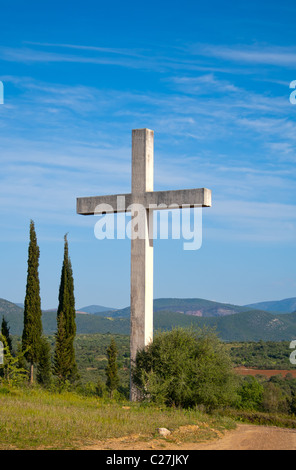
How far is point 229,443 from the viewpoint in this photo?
28.5ft

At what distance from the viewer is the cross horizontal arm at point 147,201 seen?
12547mm

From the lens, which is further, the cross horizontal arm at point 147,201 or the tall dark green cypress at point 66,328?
the tall dark green cypress at point 66,328

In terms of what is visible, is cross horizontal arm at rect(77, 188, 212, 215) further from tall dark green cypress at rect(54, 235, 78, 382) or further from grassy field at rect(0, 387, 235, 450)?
tall dark green cypress at rect(54, 235, 78, 382)

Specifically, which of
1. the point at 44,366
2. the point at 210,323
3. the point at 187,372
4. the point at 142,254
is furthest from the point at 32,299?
the point at 210,323

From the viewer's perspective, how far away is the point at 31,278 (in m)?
28.0

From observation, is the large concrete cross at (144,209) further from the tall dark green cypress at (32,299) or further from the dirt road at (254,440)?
the tall dark green cypress at (32,299)

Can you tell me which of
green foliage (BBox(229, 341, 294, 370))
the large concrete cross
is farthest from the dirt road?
green foliage (BBox(229, 341, 294, 370))

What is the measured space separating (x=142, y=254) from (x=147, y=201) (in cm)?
120

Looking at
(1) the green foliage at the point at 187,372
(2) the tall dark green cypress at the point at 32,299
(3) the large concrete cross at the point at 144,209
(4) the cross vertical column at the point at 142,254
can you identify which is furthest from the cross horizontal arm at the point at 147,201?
(2) the tall dark green cypress at the point at 32,299

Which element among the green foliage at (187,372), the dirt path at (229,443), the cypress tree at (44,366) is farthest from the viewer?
the cypress tree at (44,366)

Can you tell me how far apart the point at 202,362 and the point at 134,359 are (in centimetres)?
177

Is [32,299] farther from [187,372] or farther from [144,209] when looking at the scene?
[187,372]

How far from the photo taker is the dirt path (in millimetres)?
7871
